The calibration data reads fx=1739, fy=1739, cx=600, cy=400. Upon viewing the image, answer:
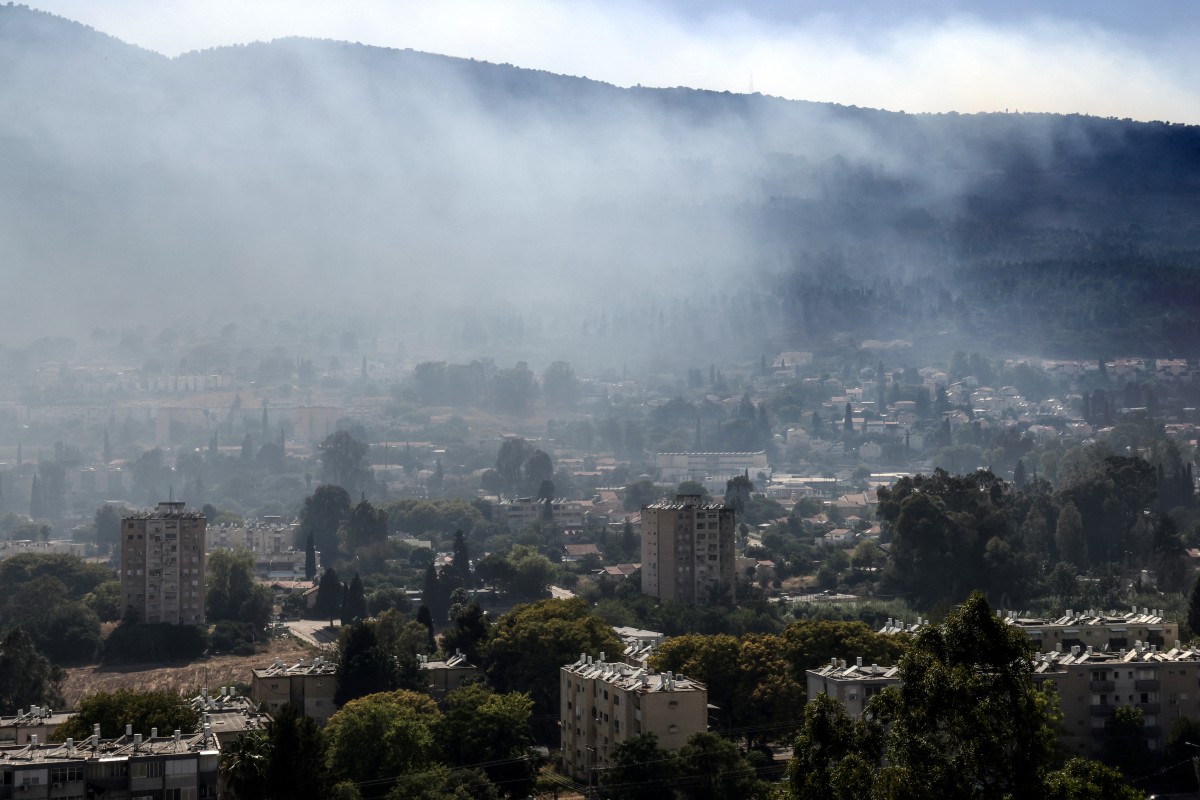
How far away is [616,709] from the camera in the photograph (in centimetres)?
4047

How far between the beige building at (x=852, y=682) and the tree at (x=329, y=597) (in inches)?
1485

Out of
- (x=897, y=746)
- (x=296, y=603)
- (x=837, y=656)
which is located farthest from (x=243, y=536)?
(x=897, y=746)

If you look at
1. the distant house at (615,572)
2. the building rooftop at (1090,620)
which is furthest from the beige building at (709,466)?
the building rooftop at (1090,620)

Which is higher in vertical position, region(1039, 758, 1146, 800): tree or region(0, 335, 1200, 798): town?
region(1039, 758, 1146, 800): tree

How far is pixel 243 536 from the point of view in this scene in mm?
109312

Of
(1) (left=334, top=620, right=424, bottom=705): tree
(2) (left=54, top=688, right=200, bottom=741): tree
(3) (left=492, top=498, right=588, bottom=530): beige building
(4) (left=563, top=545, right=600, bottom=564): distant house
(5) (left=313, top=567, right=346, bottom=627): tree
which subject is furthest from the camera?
(3) (left=492, top=498, right=588, bottom=530): beige building

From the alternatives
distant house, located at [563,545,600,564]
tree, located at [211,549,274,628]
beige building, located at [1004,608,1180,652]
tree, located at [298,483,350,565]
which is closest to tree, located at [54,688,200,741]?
beige building, located at [1004,608,1180,652]

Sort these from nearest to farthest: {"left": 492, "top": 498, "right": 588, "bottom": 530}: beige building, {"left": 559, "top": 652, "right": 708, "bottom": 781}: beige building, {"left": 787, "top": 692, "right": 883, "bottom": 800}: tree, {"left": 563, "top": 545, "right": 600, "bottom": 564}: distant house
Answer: {"left": 787, "top": 692, "right": 883, "bottom": 800}: tree → {"left": 559, "top": 652, "right": 708, "bottom": 781}: beige building → {"left": 563, "top": 545, "right": 600, "bottom": 564}: distant house → {"left": 492, "top": 498, "right": 588, "bottom": 530}: beige building

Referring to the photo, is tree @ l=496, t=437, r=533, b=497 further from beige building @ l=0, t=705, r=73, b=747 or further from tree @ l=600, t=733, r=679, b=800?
tree @ l=600, t=733, r=679, b=800

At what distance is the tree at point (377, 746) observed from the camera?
3744 centimetres

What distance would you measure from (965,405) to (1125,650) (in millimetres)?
152687

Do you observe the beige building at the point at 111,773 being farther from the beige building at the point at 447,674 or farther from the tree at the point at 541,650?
the beige building at the point at 447,674

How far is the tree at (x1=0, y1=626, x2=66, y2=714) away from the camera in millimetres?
49625

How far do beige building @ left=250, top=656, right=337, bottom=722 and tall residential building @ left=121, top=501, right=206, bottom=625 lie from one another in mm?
22423
